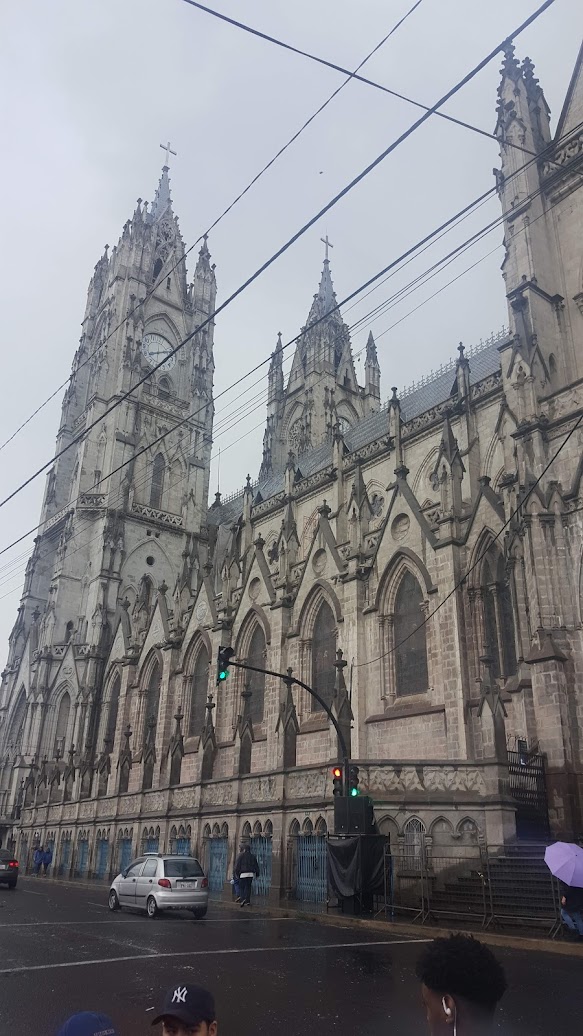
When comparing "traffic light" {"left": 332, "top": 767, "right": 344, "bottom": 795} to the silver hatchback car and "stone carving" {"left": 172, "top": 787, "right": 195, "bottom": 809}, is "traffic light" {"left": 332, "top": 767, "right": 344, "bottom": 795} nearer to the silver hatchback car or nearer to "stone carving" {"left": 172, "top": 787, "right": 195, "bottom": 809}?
the silver hatchback car

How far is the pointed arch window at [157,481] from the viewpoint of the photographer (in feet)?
170

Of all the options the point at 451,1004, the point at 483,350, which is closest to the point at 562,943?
the point at 451,1004

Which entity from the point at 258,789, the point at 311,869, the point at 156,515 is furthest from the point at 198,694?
the point at 156,515

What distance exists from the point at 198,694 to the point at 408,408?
1704 cm

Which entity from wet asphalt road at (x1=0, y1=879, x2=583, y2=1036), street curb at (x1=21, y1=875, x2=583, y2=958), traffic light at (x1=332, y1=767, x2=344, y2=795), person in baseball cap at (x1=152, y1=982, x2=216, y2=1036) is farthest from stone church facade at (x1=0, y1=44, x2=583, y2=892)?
person in baseball cap at (x1=152, y1=982, x2=216, y2=1036)

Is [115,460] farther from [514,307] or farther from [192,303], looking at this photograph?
[514,307]

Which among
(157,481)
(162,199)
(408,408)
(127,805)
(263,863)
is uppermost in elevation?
(162,199)

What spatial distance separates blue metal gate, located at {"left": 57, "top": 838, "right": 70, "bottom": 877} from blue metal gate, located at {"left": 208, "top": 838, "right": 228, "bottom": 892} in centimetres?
1351

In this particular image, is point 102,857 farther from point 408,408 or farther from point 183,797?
point 408,408

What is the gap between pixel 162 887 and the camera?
17.0m

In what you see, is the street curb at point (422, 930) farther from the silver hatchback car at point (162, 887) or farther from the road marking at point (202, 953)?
the silver hatchback car at point (162, 887)

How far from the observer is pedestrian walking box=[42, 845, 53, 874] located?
118 ft

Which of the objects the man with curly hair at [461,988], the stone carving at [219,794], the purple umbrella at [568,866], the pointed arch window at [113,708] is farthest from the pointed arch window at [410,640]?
the pointed arch window at [113,708]

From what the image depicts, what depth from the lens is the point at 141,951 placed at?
36.6 ft
